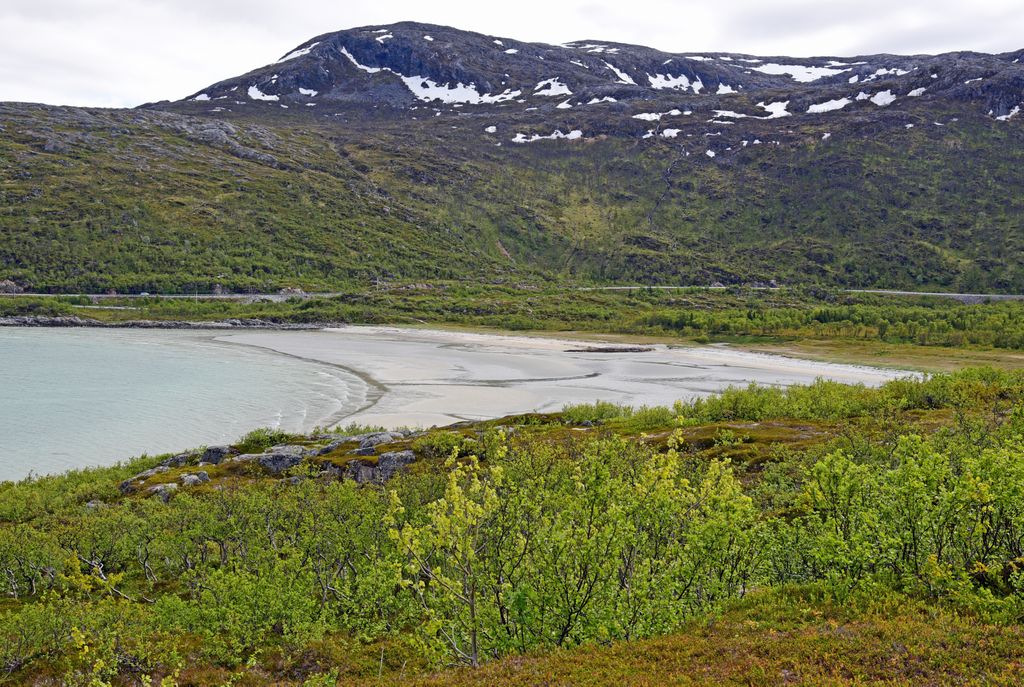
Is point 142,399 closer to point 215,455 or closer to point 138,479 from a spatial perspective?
point 215,455

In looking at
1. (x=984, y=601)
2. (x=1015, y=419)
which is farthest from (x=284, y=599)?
(x=1015, y=419)

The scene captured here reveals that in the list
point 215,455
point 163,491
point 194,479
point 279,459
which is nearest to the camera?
point 163,491

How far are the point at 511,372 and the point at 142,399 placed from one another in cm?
3702

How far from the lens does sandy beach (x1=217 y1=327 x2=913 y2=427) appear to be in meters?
57.5

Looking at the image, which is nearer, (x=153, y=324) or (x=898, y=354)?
(x=898, y=354)

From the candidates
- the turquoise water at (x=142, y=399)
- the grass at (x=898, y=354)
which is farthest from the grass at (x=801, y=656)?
the grass at (x=898, y=354)

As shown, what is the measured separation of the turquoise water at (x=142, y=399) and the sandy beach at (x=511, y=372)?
4.82 meters

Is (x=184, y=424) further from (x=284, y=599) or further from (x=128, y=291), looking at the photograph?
(x=128, y=291)

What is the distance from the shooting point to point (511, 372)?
75.4 m

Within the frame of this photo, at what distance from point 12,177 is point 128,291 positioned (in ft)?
221

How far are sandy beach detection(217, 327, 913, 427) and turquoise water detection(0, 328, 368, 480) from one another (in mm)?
4824

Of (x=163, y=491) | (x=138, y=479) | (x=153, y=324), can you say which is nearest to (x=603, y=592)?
(x=163, y=491)

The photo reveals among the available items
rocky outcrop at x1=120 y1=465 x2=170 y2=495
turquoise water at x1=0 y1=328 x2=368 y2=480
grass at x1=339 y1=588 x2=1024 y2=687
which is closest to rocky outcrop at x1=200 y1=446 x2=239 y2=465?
rocky outcrop at x1=120 y1=465 x2=170 y2=495

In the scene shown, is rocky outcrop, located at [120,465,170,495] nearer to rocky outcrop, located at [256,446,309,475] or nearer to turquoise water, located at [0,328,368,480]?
rocky outcrop, located at [256,446,309,475]
